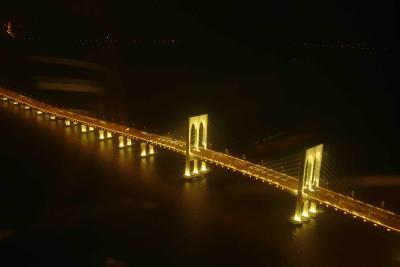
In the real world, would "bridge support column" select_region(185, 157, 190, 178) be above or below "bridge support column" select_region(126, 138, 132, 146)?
below

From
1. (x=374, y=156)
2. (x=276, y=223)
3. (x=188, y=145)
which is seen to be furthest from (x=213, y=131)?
(x=276, y=223)

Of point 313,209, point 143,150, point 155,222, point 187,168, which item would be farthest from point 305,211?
point 143,150

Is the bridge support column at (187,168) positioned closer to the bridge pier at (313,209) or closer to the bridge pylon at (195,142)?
the bridge pylon at (195,142)

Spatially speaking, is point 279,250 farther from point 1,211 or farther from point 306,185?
point 1,211

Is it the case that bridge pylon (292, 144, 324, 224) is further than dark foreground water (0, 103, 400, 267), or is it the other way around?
bridge pylon (292, 144, 324, 224)

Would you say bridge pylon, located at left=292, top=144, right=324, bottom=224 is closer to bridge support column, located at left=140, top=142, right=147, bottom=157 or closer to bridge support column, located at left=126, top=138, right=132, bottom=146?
bridge support column, located at left=140, top=142, right=147, bottom=157

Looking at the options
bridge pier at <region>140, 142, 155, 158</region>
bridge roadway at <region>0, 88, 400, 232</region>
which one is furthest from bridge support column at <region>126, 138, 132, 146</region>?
bridge pier at <region>140, 142, 155, 158</region>

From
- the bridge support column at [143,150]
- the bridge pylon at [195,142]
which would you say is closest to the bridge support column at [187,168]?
the bridge pylon at [195,142]
